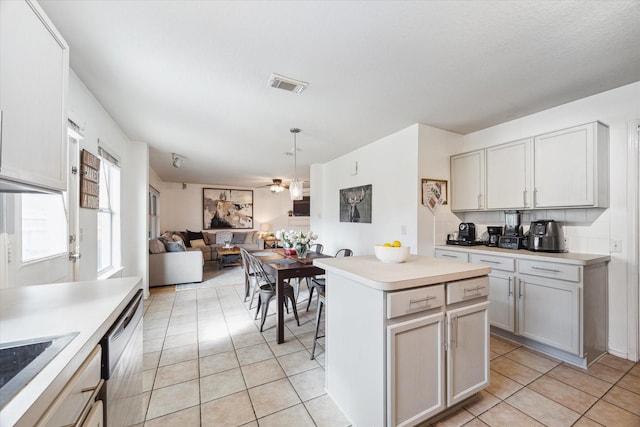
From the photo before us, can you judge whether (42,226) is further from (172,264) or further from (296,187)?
(172,264)

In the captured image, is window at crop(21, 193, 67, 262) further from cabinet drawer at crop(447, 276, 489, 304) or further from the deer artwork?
the deer artwork

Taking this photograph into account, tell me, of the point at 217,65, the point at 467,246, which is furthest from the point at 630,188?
the point at 217,65

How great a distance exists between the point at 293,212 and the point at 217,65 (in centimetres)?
745

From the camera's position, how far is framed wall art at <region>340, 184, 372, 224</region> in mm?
4071

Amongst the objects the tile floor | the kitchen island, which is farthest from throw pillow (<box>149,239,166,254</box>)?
the kitchen island

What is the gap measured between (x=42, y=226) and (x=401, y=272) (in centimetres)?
244

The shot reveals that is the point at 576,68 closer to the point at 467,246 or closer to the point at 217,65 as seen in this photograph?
the point at 467,246

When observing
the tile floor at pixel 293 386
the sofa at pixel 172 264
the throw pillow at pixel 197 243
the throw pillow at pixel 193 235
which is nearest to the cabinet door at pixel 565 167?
the tile floor at pixel 293 386

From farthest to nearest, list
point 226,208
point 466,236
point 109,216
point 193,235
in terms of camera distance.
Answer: point 226,208 → point 193,235 → point 109,216 → point 466,236

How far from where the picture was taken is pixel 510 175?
2.80 m

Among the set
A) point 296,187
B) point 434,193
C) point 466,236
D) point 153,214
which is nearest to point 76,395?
point 296,187

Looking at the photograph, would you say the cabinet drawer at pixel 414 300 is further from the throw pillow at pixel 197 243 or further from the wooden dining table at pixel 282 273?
the throw pillow at pixel 197 243

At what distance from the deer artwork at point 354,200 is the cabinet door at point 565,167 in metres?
2.19

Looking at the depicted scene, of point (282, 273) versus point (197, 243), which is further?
point (197, 243)
